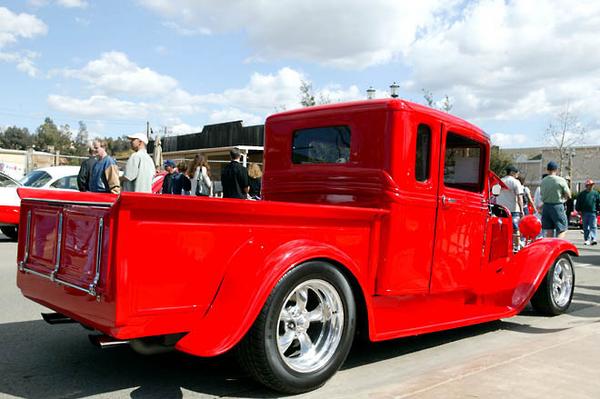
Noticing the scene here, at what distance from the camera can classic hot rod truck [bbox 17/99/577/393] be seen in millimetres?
2658

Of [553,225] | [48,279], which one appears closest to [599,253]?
[553,225]

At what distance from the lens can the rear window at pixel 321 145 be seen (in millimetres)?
4145

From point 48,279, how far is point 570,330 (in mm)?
4241

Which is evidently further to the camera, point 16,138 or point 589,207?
point 16,138

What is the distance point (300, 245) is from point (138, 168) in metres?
4.39

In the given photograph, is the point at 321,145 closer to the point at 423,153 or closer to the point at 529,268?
the point at 423,153

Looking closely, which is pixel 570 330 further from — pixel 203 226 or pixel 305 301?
pixel 203 226

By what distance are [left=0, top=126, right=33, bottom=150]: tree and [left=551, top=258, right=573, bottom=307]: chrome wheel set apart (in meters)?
94.2

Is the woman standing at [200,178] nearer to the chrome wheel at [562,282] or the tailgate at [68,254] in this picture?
the tailgate at [68,254]

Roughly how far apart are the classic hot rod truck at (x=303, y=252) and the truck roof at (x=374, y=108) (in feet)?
0.05

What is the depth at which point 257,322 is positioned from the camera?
2.85 metres

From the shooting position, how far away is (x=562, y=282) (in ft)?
18.2

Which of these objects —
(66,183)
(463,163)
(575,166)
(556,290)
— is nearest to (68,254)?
(463,163)

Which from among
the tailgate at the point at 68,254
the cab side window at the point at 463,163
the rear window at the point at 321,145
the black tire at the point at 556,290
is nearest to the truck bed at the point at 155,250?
the tailgate at the point at 68,254
